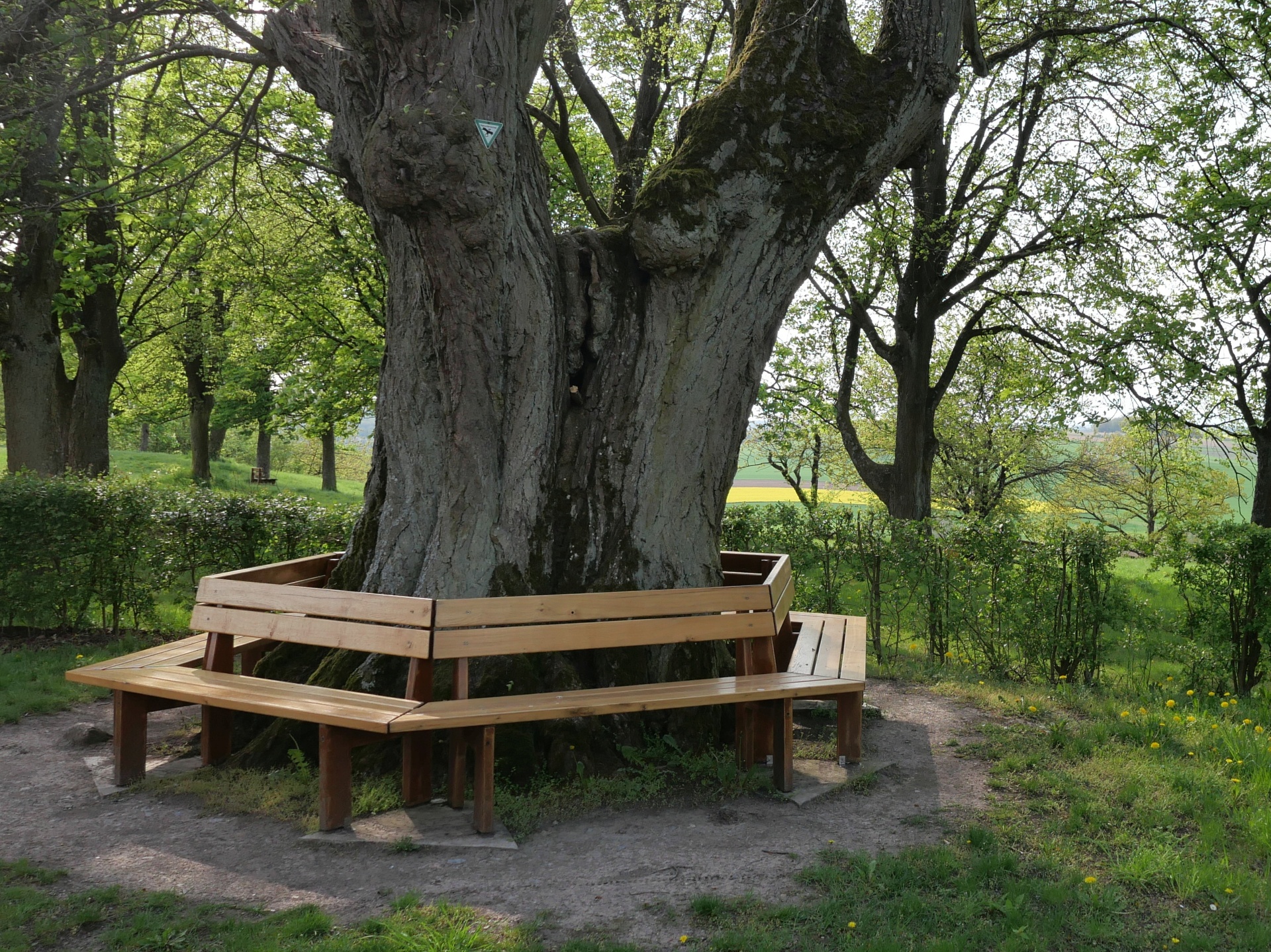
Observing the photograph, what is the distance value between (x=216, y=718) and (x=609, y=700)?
231 centimetres

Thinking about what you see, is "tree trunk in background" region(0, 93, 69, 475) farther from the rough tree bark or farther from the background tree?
the background tree

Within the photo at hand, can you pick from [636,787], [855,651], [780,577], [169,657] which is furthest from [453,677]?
[855,651]

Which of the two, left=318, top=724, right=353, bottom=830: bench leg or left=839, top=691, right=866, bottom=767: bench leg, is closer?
left=318, top=724, right=353, bottom=830: bench leg

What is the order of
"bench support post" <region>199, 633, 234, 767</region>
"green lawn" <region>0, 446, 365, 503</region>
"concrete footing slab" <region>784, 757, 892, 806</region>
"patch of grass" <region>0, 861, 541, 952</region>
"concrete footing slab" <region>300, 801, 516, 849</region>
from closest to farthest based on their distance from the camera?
"patch of grass" <region>0, 861, 541, 952</region>
"concrete footing slab" <region>300, 801, 516, 849</region>
"concrete footing slab" <region>784, 757, 892, 806</region>
"bench support post" <region>199, 633, 234, 767</region>
"green lawn" <region>0, 446, 365, 503</region>

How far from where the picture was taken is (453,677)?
4789 millimetres

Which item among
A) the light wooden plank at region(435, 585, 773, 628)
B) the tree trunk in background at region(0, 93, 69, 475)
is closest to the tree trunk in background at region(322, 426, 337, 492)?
the tree trunk in background at region(0, 93, 69, 475)

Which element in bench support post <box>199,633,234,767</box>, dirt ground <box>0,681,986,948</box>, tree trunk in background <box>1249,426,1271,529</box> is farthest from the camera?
tree trunk in background <box>1249,426,1271,529</box>

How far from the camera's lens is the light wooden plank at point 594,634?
170 inches

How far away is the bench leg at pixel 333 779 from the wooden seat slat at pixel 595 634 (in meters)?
0.55

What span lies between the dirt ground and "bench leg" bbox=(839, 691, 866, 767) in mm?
234

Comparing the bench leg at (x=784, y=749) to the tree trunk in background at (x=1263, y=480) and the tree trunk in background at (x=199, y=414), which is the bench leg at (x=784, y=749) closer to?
the tree trunk in background at (x=1263, y=480)

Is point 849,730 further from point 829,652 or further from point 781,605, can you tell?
point 781,605

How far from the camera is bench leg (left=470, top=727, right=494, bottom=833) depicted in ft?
13.6

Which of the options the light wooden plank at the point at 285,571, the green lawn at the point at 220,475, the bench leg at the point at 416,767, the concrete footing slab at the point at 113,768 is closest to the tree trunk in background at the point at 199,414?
the green lawn at the point at 220,475
